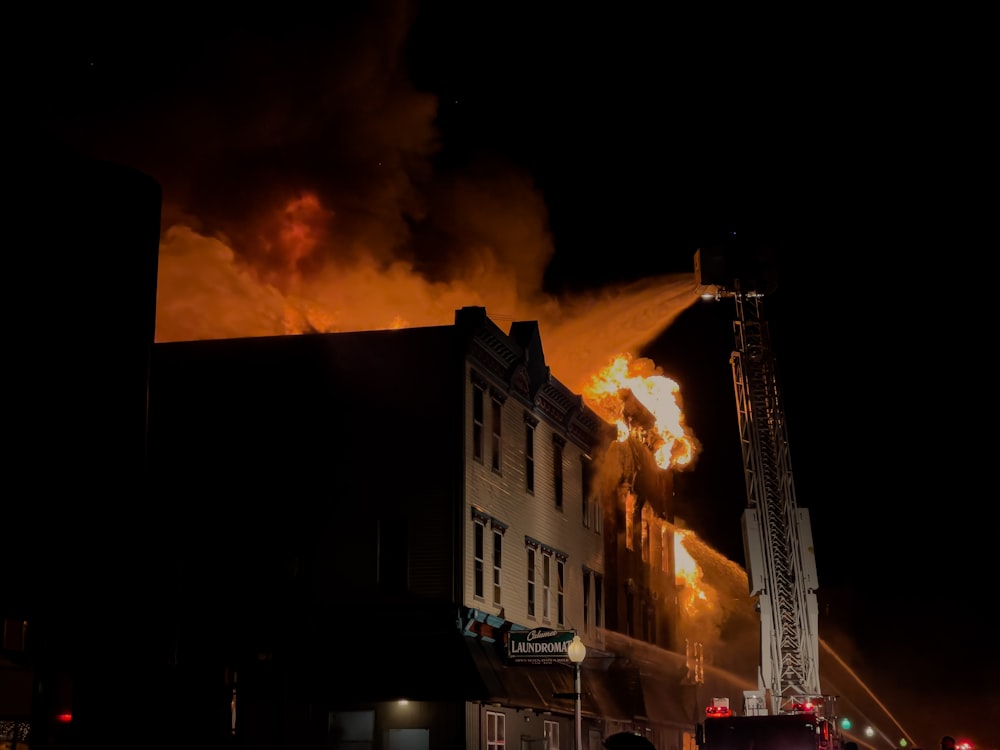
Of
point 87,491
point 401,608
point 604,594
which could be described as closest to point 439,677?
point 401,608

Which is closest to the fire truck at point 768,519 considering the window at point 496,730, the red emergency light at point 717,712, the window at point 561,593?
the red emergency light at point 717,712

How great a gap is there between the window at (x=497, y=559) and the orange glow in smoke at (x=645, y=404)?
10762mm

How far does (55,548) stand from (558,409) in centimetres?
2543

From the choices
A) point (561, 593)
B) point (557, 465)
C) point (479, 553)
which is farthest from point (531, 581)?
point (479, 553)

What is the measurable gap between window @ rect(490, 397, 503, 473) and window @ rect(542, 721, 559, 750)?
690cm

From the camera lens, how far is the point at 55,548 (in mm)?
11992

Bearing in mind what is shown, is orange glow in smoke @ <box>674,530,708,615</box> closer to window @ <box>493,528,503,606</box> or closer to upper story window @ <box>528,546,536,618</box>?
upper story window @ <box>528,546,536,618</box>

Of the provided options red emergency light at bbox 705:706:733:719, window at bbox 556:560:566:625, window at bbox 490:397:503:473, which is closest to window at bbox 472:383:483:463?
window at bbox 490:397:503:473

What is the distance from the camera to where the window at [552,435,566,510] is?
36.8 meters

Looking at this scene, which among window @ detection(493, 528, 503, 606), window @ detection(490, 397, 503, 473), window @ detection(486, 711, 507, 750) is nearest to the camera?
window @ detection(486, 711, 507, 750)

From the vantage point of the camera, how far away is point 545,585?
116 feet

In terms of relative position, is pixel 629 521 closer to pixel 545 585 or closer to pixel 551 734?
pixel 545 585

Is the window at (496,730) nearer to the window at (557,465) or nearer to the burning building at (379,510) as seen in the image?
the burning building at (379,510)

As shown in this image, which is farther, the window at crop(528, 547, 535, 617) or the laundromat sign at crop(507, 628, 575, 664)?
the window at crop(528, 547, 535, 617)
